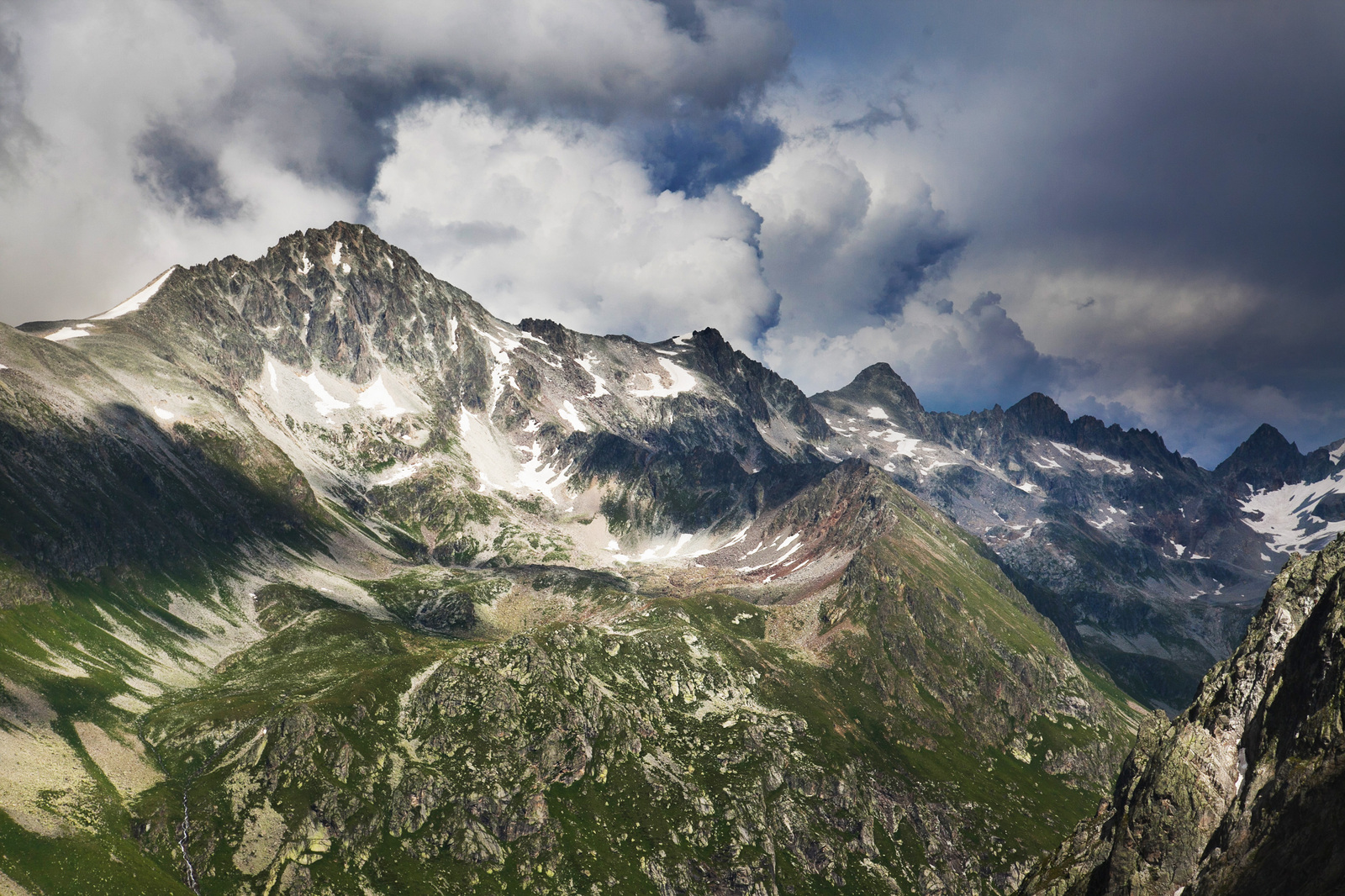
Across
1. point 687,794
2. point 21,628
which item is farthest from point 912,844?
point 21,628

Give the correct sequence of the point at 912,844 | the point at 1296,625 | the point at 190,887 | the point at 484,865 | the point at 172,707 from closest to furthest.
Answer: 1. the point at 1296,625
2. the point at 190,887
3. the point at 484,865
4. the point at 172,707
5. the point at 912,844

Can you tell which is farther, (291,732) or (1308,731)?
(291,732)

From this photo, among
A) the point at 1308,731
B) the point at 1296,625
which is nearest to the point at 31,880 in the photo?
the point at 1308,731

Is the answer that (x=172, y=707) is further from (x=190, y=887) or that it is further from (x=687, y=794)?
(x=687, y=794)

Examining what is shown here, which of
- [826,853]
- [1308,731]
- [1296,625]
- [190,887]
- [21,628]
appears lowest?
[190,887]

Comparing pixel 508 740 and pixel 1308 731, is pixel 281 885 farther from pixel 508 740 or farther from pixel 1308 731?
pixel 1308 731

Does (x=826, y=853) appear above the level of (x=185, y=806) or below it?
above

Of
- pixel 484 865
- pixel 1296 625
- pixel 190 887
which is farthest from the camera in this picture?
pixel 484 865
